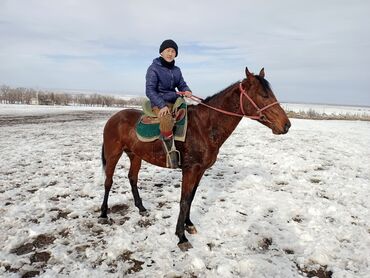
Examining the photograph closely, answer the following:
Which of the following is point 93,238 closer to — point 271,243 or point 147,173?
point 271,243

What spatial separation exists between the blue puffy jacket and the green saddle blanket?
237 mm

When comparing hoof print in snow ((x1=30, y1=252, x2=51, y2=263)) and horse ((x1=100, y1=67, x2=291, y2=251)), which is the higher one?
horse ((x1=100, y1=67, x2=291, y2=251))

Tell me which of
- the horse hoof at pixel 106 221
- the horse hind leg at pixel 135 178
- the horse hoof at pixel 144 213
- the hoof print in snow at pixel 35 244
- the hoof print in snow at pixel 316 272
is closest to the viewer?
the hoof print in snow at pixel 316 272

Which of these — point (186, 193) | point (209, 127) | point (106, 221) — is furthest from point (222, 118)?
point (106, 221)

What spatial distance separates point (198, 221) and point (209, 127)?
1945 mm

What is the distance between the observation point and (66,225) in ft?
17.0

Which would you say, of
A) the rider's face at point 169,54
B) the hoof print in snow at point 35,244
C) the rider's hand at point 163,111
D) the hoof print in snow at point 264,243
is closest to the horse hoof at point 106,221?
the hoof print in snow at point 35,244

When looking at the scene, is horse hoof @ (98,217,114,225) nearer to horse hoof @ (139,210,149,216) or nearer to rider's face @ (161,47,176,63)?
horse hoof @ (139,210,149,216)

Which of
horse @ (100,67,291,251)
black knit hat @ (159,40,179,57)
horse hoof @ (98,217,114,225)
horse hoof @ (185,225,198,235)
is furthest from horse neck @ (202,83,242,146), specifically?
horse hoof @ (98,217,114,225)

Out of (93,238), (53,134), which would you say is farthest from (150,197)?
(53,134)

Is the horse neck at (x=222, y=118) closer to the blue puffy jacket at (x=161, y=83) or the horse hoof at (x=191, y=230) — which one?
the blue puffy jacket at (x=161, y=83)

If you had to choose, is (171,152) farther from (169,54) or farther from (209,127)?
(169,54)

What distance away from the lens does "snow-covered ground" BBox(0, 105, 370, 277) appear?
4113mm

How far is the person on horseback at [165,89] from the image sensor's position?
4781mm
